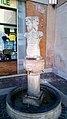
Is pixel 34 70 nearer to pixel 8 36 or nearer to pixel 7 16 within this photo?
pixel 8 36

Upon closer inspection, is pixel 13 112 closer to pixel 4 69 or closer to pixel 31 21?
pixel 31 21

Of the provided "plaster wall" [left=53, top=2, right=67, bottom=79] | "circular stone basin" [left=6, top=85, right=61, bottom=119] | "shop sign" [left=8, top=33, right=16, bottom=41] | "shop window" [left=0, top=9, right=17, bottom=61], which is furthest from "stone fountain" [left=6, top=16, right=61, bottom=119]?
"shop sign" [left=8, top=33, right=16, bottom=41]

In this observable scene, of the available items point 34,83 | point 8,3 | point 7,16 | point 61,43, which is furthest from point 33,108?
point 8,3

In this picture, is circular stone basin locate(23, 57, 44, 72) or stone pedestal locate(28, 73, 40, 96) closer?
circular stone basin locate(23, 57, 44, 72)

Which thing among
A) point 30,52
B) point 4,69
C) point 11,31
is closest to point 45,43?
point 11,31

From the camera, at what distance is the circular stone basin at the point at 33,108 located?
8.24ft

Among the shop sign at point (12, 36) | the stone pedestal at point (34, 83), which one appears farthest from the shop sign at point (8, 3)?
the stone pedestal at point (34, 83)

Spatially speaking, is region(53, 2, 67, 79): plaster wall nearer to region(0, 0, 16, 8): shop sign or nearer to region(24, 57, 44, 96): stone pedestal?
region(0, 0, 16, 8): shop sign

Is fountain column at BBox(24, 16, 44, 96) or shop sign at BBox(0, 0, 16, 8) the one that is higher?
shop sign at BBox(0, 0, 16, 8)

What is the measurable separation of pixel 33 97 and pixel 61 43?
3.59m

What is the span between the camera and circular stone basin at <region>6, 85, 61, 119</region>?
2.51 m

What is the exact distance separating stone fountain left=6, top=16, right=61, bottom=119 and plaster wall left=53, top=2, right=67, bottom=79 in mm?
2759

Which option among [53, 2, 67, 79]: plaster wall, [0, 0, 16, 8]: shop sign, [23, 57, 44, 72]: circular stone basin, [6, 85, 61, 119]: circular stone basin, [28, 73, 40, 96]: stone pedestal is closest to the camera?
[6, 85, 61, 119]: circular stone basin

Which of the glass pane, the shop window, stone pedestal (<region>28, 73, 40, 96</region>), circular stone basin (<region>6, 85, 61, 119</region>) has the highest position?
the glass pane
